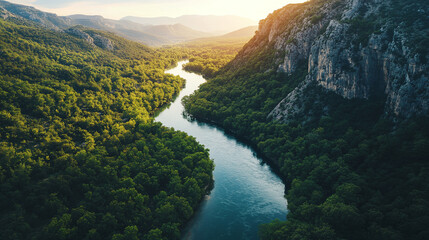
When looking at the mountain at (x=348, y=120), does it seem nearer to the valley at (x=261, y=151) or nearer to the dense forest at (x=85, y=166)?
the valley at (x=261, y=151)

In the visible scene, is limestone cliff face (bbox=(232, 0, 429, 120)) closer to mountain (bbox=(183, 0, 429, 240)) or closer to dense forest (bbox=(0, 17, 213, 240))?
mountain (bbox=(183, 0, 429, 240))

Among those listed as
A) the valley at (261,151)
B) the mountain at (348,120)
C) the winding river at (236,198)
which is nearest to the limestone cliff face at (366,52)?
the mountain at (348,120)

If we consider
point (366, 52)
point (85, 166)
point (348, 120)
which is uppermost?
point (366, 52)

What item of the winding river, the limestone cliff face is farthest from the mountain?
the winding river

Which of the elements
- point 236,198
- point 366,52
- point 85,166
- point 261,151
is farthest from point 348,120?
point 85,166

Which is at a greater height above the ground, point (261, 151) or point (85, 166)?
point (261, 151)

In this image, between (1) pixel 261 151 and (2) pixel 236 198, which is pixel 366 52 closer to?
(1) pixel 261 151
